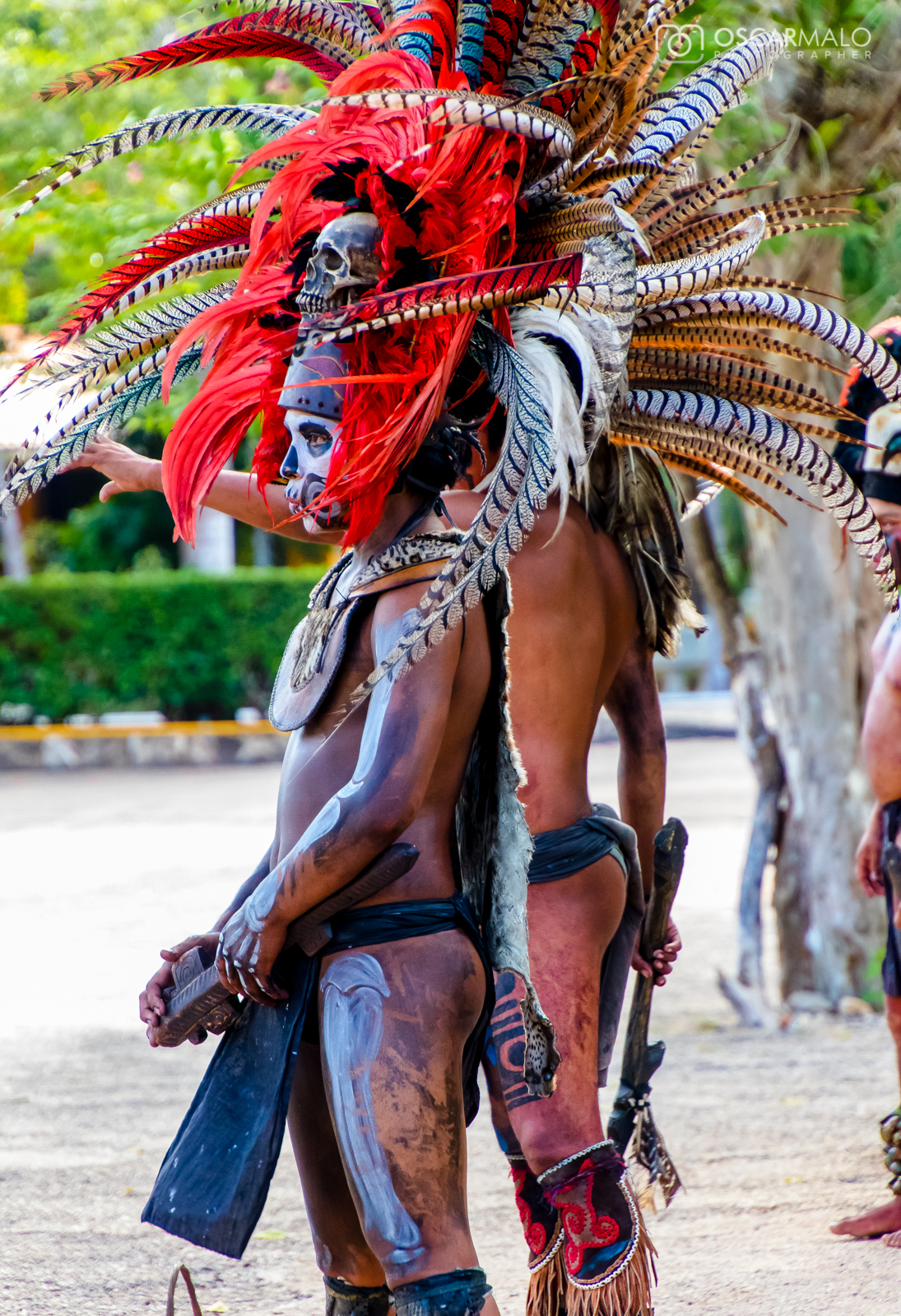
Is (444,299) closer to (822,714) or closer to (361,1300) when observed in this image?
(361,1300)

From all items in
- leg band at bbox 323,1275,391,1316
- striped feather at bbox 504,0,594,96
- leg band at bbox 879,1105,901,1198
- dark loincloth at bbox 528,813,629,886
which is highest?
striped feather at bbox 504,0,594,96

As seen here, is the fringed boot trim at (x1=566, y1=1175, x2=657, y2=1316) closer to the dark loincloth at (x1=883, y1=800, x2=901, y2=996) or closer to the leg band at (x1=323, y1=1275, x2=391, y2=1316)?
the leg band at (x1=323, y1=1275, x2=391, y2=1316)

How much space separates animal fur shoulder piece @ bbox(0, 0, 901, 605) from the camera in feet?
7.20

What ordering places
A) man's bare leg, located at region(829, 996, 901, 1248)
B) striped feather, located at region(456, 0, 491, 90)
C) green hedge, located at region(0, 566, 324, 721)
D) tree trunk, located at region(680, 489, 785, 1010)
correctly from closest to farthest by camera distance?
striped feather, located at region(456, 0, 491, 90) < man's bare leg, located at region(829, 996, 901, 1248) < tree trunk, located at region(680, 489, 785, 1010) < green hedge, located at region(0, 566, 324, 721)

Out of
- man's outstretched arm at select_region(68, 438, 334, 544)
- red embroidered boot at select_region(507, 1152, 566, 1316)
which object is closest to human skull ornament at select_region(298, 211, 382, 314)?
man's outstretched arm at select_region(68, 438, 334, 544)

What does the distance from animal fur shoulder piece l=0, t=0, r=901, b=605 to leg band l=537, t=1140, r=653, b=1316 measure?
3.68ft

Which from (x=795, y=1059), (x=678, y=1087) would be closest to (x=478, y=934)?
(x=678, y=1087)

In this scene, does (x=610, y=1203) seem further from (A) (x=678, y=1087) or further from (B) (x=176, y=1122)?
(A) (x=678, y=1087)

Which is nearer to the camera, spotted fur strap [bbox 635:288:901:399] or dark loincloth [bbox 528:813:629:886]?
spotted fur strap [bbox 635:288:901:399]

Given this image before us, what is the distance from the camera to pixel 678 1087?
543 cm

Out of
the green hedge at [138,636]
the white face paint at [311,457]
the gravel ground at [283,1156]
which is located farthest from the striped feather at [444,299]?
the green hedge at [138,636]

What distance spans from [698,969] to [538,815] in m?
5.17

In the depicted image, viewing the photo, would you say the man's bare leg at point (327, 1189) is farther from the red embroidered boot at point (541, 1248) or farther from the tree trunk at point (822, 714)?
the tree trunk at point (822, 714)

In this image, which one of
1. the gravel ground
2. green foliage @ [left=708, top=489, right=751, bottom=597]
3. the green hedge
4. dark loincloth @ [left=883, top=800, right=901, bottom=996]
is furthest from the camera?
the green hedge
